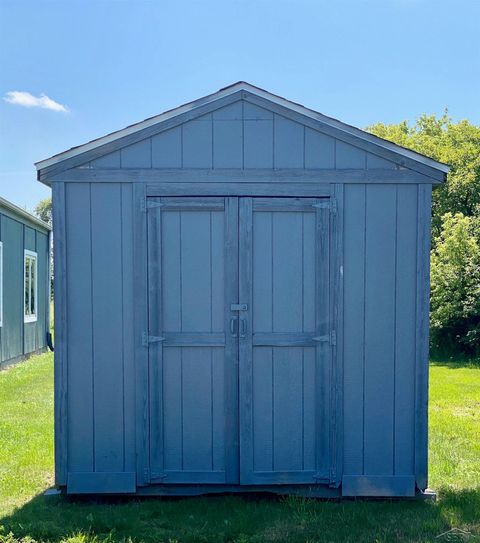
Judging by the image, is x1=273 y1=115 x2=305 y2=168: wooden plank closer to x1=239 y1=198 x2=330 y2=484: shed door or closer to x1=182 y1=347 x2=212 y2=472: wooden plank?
x1=239 y1=198 x2=330 y2=484: shed door

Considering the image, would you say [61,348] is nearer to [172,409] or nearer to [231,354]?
[172,409]

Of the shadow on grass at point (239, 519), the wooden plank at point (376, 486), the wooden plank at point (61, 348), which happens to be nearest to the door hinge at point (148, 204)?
the wooden plank at point (61, 348)

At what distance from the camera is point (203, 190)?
4184 mm

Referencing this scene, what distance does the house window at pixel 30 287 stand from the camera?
12.7 meters

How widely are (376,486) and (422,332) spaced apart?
116cm

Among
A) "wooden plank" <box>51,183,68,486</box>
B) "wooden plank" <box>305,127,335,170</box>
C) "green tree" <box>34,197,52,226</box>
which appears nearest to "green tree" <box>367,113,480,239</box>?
"wooden plank" <box>305,127,335,170</box>

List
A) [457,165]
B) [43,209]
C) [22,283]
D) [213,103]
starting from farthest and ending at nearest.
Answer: [43,209] < [457,165] < [22,283] < [213,103]

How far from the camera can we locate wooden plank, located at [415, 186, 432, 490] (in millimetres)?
4219

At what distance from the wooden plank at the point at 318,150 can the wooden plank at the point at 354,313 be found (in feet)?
0.83

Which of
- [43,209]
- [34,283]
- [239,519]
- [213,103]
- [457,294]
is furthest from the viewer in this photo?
[43,209]

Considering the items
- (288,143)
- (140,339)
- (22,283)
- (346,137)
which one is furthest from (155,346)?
(22,283)

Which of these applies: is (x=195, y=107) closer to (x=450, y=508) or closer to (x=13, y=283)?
(x=450, y=508)

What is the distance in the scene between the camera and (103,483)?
13.8 feet

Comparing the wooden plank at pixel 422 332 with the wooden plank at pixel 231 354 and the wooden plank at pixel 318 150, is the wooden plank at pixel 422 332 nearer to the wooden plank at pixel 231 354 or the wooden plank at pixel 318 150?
the wooden plank at pixel 318 150
